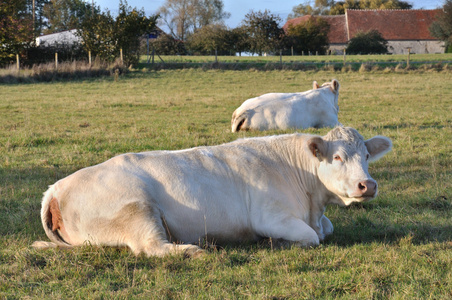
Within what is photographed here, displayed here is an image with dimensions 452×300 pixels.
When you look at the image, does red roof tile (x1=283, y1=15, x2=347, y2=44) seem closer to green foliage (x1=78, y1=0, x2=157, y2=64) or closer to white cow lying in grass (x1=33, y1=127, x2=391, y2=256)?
green foliage (x1=78, y1=0, x2=157, y2=64)

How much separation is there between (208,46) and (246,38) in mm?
6970

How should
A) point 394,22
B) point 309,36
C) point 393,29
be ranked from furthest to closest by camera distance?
point 394,22
point 393,29
point 309,36

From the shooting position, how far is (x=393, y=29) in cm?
7975

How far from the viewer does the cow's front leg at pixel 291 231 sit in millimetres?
4934

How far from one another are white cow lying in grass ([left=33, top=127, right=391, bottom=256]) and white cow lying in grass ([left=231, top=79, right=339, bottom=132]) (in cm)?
684

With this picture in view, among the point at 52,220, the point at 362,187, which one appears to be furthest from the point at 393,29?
the point at 52,220

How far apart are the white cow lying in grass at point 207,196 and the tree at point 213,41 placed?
56.2 metres

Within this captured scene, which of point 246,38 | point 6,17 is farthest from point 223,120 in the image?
point 246,38

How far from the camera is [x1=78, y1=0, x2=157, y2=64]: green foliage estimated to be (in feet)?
120

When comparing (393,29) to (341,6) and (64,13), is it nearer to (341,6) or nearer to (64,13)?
(341,6)

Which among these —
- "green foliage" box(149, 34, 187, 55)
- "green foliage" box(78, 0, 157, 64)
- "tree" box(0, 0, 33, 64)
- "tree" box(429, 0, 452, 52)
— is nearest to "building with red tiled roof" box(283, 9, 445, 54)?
"tree" box(429, 0, 452, 52)

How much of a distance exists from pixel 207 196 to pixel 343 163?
1.45 meters

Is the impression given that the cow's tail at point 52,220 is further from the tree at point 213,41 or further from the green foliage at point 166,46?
the green foliage at point 166,46

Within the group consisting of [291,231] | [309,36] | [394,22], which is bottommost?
[291,231]
